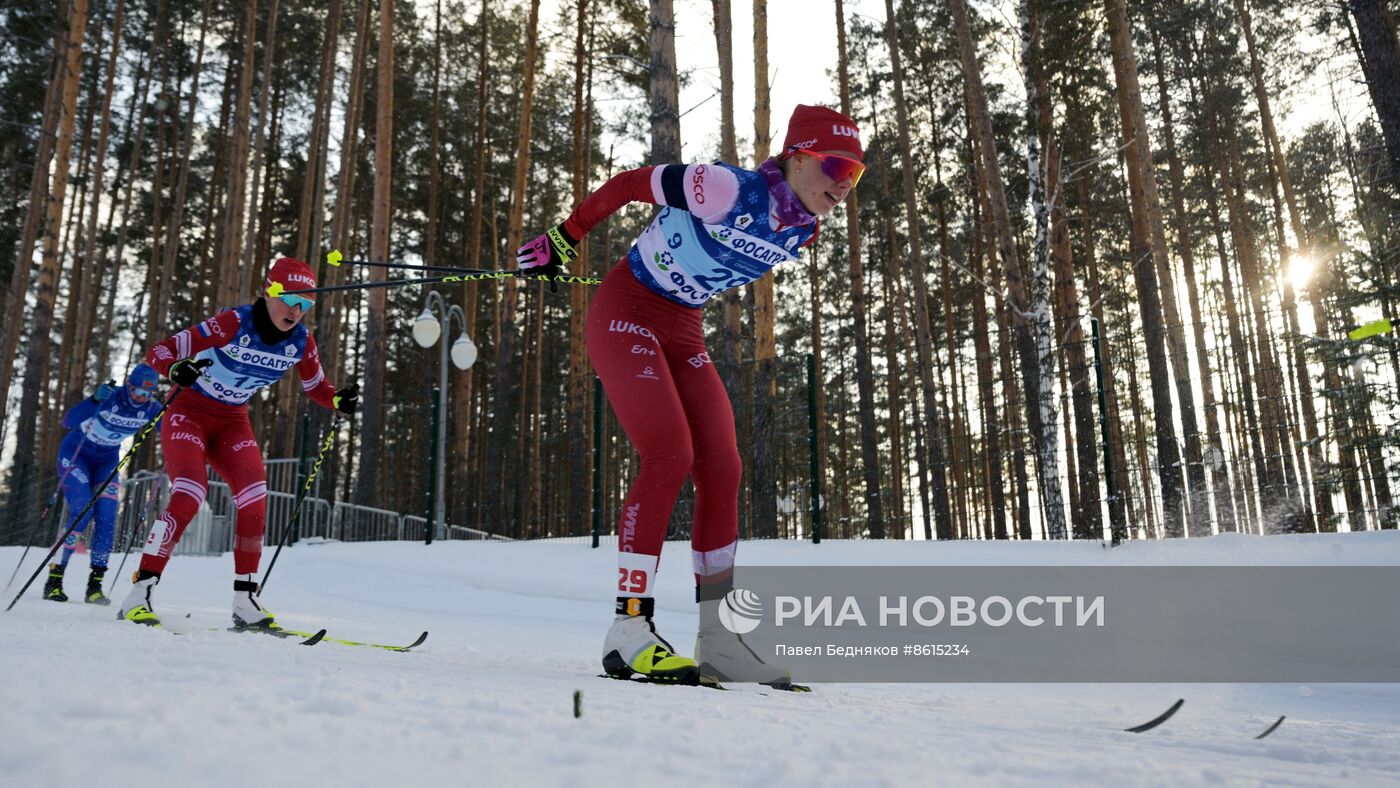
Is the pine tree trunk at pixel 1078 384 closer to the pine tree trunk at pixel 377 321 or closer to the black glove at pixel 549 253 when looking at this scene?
the black glove at pixel 549 253

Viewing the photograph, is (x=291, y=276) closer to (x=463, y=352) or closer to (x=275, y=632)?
(x=275, y=632)

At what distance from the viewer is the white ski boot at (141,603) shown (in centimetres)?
434

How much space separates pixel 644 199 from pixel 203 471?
309 centimetres

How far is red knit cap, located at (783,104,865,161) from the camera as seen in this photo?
2922 mm

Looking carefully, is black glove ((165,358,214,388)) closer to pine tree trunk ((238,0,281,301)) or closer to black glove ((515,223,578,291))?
black glove ((515,223,578,291))

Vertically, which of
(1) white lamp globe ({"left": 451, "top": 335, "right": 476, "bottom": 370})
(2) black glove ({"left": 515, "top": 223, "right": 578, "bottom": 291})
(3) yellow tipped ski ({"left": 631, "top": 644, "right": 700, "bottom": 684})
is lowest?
(3) yellow tipped ski ({"left": 631, "top": 644, "right": 700, "bottom": 684})

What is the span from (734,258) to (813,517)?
5.37 meters

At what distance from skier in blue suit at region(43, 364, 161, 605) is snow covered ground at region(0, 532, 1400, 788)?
2698 mm

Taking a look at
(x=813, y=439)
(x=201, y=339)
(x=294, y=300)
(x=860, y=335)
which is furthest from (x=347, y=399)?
(x=860, y=335)

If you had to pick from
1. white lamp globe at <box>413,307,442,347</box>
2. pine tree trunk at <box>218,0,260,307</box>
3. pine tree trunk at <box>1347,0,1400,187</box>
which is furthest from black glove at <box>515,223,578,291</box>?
pine tree trunk at <box>218,0,260,307</box>

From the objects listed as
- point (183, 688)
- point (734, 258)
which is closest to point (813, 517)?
point (734, 258)

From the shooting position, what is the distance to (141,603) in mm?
4527

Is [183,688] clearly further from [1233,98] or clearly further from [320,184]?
[1233,98]

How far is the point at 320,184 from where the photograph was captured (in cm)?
1986
